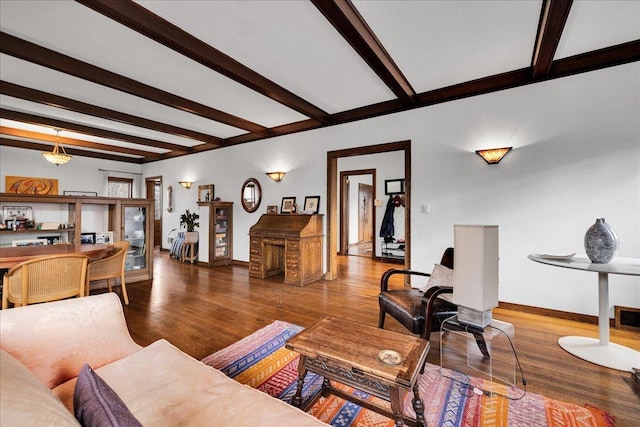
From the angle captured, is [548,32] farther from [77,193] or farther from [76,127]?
[77,193]

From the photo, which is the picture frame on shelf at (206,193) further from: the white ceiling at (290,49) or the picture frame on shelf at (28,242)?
the picture frame on shelf at (28,242)

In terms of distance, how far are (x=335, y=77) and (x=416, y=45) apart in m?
1.01

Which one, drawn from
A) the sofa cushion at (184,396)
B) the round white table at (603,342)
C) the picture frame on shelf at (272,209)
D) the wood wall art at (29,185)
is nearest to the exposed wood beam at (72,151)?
the wood wall art at (29,185)

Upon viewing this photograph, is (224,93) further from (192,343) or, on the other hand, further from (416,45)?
(192,343)

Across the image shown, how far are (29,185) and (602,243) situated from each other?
9882 millimetres

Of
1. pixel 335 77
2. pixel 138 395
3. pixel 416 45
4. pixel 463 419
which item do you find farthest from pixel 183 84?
pixel 463 419

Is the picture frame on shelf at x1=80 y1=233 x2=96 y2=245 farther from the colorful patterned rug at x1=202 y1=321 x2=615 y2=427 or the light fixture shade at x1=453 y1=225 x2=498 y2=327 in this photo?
the light fixture shade at x1=453 y1=225 x2=498 y2=327

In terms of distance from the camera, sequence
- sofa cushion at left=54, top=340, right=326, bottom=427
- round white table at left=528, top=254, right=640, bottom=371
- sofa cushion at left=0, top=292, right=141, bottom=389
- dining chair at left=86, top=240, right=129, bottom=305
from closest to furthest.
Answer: sofa cushion at left=54, top=340, right=326, bottom=427
sofa cushion at left=0, top=292, right=141, bottom=389
round white table at left=528, top=254, right=640, bottom=371
dining chair at left=86, top=240, right=129, bottom=305

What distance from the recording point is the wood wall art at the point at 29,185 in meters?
6.00

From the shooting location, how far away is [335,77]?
132 inches

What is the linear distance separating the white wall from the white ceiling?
262 mm

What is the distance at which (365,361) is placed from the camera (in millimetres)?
1306

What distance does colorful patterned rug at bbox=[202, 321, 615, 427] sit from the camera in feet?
5.05

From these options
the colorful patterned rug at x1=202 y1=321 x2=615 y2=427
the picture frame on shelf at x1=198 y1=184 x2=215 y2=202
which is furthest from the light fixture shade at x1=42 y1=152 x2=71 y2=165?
the colorful patterned rug at x1=202 y1=321 x2=615 y2=427
